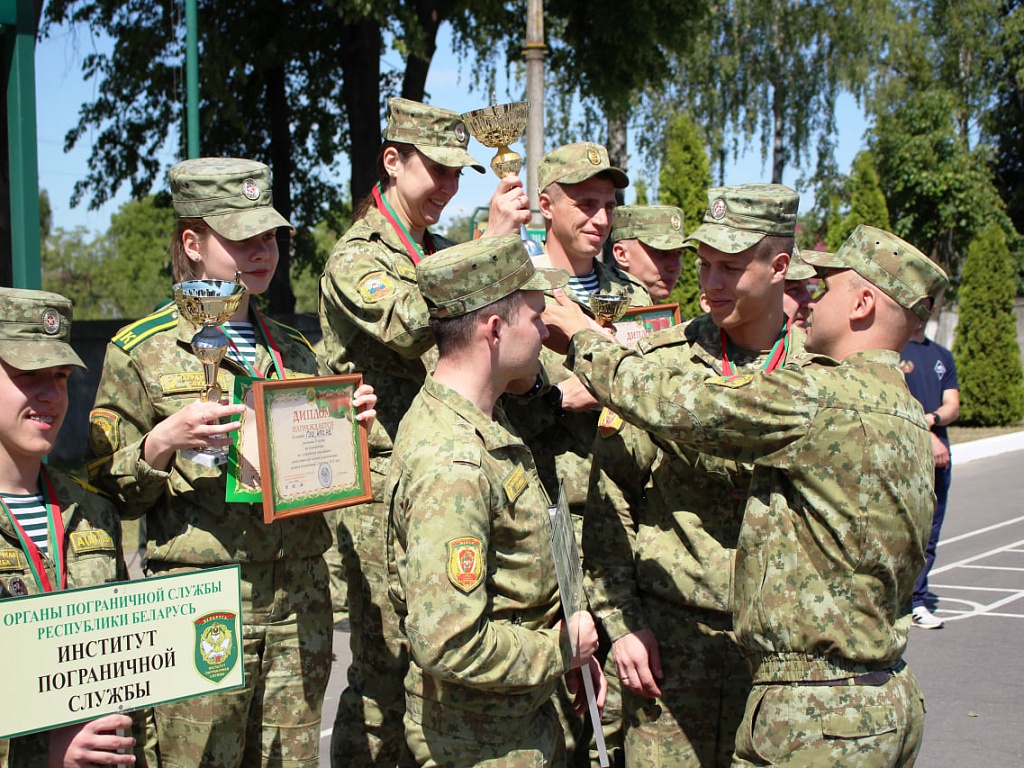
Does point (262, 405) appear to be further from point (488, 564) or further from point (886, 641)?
point (886, 641)

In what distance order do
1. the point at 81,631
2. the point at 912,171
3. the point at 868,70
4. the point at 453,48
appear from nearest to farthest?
the point at 81,631, the point at 453,48, the point at 912,171, the point at 868,70

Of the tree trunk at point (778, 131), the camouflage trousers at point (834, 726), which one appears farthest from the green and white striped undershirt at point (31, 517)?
the tree trunk at point (778, 131)

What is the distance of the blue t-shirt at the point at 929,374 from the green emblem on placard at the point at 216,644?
6.91m

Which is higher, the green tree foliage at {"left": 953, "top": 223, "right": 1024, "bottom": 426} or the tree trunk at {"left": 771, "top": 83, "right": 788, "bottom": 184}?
the tree trunk at {"left": 771, "top": 83, "right": 788, "bottom": 184}

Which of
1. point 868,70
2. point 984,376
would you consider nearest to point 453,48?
point 984,376

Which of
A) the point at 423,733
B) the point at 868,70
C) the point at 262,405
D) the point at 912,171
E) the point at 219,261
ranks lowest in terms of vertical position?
the point at 423,733

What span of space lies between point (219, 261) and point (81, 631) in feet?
Answer: 4.19

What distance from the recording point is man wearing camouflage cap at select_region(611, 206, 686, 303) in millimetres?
6012

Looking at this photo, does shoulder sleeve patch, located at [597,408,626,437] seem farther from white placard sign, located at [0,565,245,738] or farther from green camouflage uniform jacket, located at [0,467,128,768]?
green camouflage uniform jacket, located at [0,467,128,768]

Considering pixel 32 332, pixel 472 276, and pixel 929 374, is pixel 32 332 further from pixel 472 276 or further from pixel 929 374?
pixel 929 374

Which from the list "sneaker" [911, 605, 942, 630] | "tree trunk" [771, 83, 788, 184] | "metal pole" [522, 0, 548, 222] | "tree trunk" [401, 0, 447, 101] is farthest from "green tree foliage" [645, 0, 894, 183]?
"sneaker" [911, 605, 942, 630]

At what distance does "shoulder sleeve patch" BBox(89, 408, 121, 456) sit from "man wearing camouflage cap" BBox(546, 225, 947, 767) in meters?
1.54

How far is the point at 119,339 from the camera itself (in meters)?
3.36

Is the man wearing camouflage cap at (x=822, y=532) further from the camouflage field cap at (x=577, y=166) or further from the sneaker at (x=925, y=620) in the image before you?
the sneaker at (x=925, y=620)
